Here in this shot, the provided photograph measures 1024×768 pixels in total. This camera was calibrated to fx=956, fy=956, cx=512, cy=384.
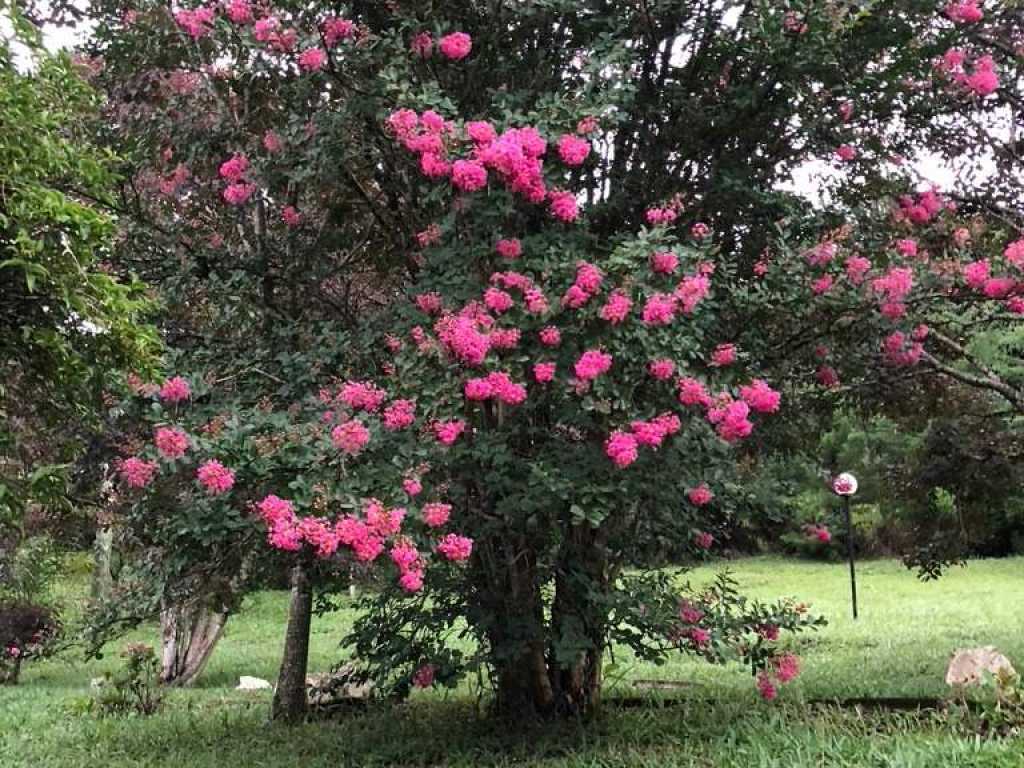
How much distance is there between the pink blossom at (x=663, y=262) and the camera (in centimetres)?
418

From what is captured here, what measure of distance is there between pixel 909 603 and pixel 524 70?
41.7 feet

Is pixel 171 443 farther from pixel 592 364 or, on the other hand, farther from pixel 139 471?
pixel 592 364

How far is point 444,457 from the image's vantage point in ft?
14.8

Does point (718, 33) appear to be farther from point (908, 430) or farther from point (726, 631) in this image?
point (908, 430)

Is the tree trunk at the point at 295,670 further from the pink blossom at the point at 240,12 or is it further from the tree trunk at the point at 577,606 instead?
the pink blossom at the point at 240,12

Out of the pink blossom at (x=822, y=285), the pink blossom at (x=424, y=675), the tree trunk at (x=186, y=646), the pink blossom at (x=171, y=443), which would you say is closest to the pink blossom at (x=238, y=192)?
the pink blossom at (x=171, y=443)

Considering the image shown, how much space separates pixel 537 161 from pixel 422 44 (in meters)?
1.28

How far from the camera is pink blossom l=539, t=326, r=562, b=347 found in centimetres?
410

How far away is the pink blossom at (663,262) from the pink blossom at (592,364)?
1.66 ft

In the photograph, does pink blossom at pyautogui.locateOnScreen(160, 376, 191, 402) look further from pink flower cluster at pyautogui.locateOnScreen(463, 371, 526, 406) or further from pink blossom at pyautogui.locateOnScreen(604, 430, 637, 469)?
pink blossom at pyautogui.locateOnScreen(604, 430, 637, 469)

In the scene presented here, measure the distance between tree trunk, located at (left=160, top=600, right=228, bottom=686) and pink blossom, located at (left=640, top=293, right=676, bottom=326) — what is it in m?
7.65

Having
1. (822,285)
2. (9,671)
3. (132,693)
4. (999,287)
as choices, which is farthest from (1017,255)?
(9,671)

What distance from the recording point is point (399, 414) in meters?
4.16

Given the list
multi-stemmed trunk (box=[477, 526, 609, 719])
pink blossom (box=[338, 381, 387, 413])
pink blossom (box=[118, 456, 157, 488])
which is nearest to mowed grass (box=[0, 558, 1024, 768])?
multi-stemmed trunk (box=[477, 526, 609, 719])
